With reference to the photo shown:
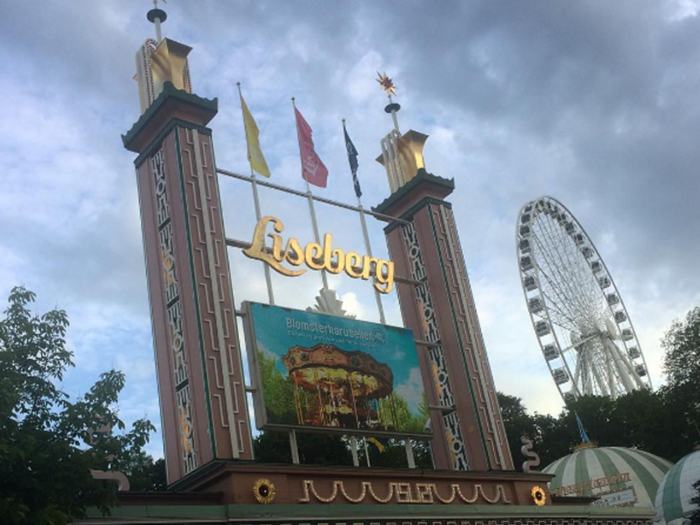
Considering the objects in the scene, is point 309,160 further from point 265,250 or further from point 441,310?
point 441,310

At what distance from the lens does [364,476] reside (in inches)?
976

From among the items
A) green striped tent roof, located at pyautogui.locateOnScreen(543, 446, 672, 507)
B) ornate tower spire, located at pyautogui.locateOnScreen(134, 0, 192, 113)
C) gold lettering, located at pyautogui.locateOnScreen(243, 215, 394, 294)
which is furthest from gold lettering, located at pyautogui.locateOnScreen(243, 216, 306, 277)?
green striped tent roof, located at pyautogui.locateOnScreen(543, 446, 672, 507)

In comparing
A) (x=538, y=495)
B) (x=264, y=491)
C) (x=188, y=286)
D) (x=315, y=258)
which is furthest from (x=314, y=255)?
(x=538, y=495)

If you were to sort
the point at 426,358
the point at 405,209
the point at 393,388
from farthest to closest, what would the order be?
the point at 405,209 < the point at 426,358 < the point at 393,388

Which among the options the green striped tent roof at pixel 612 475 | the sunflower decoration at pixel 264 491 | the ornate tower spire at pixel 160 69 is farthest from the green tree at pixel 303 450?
the sunflower decoration at pixel 264 491

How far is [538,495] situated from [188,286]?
47.3 ft

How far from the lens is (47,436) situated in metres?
16.2

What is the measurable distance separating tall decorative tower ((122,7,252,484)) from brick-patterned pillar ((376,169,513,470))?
33.5 ft

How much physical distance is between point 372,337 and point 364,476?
5.89 metres

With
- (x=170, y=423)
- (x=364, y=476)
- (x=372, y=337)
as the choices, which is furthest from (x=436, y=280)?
(x=170, y=423)

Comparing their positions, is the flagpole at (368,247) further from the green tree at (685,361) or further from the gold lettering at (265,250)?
the green tree at (685,361)

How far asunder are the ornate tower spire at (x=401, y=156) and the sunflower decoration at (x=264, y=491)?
1669 centimetres

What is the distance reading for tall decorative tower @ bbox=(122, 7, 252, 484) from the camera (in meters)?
23.2

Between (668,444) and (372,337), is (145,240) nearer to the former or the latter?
(372,337)
